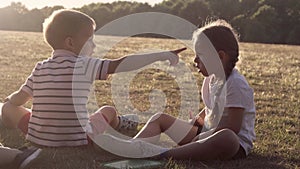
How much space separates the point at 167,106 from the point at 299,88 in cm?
327

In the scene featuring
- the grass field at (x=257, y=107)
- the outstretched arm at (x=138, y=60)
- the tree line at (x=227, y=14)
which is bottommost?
the tree line at (x=227, y=14)

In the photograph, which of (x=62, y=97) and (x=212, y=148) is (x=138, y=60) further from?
(x=212, y=148)

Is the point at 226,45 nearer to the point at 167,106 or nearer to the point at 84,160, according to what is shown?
the point at 84,160

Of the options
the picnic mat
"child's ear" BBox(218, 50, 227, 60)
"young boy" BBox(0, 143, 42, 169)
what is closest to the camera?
"young boy" BBox(0, 143, 42, 169)

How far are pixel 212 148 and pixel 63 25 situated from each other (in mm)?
1342

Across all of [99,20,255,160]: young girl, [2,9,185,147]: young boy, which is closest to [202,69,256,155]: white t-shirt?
[99,20,255,160]: young girl

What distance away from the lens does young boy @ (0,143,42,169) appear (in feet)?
10.7

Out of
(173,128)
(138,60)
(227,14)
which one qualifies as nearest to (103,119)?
(173,128)

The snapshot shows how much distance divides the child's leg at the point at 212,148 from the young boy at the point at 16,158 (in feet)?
2.91

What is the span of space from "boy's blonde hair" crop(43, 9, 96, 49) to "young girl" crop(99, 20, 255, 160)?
2.57 ft

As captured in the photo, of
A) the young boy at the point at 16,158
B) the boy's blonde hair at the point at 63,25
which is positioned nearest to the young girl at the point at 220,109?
the young boy at the point at 16,158

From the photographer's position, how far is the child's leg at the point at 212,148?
141 inches

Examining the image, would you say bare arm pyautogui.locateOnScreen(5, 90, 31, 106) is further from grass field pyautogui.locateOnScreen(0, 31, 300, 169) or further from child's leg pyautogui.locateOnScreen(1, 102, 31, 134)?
grass field pyautogui.locateOnScreen(0, 31, 300, 169)

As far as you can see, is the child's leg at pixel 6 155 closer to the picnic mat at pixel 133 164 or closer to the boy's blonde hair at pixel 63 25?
the picnic mat at pixel 133 164
